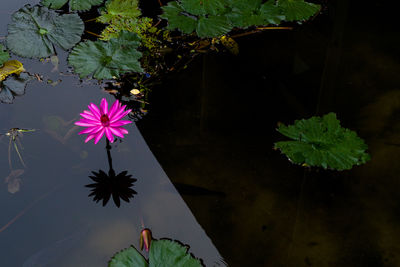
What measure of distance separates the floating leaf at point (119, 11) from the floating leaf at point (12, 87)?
1.92ft

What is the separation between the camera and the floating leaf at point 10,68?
2.08 meters

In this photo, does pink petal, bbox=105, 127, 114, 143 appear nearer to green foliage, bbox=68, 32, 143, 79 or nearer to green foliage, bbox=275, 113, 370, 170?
green foliage, bbox=68, 32, 143, 79

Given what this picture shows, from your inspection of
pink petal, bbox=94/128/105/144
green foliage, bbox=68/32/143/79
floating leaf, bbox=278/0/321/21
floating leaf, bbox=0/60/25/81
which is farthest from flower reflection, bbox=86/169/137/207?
floating leaf, bbox=278/0/321/21

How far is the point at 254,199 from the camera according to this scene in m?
1.65

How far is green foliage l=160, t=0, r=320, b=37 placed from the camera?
2279 mm

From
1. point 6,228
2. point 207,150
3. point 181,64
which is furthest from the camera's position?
point 181,64

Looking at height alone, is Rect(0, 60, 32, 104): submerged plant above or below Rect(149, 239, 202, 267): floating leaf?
above

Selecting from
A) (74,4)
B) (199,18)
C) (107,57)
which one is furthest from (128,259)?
(74,4)

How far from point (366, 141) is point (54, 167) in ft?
4.63

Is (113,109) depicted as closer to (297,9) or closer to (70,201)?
(70,201)

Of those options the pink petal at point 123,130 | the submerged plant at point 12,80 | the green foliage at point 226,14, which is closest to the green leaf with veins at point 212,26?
the green foliage at point 226,14

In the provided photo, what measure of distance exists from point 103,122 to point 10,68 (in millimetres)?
756

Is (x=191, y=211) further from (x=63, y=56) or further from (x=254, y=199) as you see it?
(x=63, y=56)

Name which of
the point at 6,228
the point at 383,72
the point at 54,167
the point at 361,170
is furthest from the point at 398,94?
the point at 6,228
